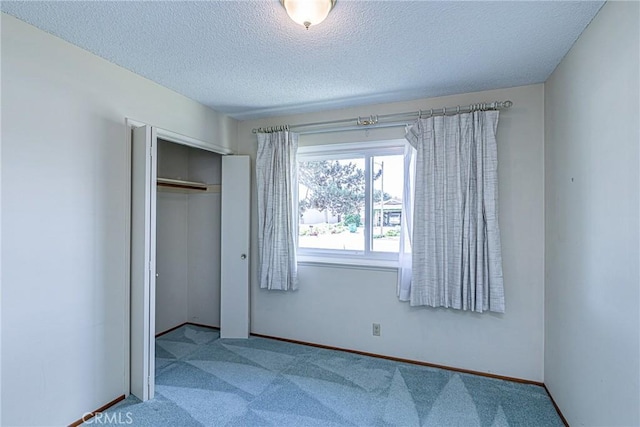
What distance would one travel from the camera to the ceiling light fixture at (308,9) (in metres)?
1.45

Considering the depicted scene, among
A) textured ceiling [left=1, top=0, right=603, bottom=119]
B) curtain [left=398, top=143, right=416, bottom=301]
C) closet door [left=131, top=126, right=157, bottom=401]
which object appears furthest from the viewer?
curtain [left=398, top=143, right=416, bottom=301]

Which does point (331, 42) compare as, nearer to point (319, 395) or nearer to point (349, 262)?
point (349, 262)

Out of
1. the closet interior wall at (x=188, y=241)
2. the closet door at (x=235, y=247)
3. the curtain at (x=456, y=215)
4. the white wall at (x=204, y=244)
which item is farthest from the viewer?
the white wall at (x=204, y=244)

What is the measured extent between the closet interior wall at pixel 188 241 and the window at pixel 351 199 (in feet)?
3.88

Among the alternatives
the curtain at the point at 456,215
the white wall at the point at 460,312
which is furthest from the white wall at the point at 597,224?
the curtain at the point at 456,215

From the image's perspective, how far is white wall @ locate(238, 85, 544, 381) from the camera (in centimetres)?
252

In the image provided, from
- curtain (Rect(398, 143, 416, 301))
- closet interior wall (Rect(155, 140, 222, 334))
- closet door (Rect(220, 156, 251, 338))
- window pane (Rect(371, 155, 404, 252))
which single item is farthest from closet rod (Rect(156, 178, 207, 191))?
curtain (Rect(398, 143, 416, 301))

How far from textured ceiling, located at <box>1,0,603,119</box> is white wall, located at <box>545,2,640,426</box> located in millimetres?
279

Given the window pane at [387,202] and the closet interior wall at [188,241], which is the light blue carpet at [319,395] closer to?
the closet interior wall at [188,241]

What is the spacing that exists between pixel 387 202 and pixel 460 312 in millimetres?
1195

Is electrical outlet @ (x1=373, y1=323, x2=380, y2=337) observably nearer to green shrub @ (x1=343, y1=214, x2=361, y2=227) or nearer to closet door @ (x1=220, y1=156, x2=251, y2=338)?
green shrub @ (x1=343, y1=214, x2=361, y2=227)

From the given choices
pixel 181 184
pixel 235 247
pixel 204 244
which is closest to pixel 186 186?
pixel 181 184

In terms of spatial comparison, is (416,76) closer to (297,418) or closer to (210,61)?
(210,61)

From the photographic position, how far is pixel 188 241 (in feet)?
12.9
